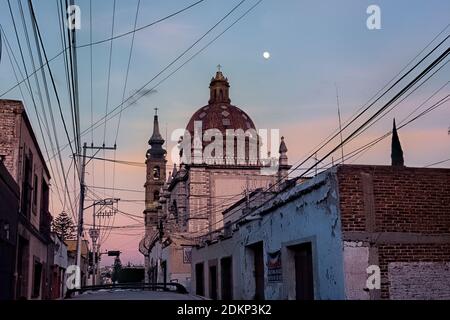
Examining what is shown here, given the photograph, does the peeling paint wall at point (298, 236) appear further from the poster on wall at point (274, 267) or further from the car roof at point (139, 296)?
the car roof at point (139, 296)

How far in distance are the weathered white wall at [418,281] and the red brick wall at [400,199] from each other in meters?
0.83

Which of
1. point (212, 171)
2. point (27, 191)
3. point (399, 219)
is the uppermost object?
point (212, 171)

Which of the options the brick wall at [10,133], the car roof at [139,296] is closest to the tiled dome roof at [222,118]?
the brick wall at [10,133]

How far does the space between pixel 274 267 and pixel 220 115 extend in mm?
42749

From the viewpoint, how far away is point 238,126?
58.9 m

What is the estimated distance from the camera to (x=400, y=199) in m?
13.0

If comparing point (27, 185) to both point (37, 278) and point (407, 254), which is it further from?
point (407, 254)

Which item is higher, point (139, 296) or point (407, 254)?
point (407, 254)

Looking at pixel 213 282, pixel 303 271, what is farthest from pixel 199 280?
pixel 303 271

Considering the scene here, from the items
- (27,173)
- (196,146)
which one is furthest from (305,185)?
(196,146)

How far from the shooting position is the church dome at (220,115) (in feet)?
193

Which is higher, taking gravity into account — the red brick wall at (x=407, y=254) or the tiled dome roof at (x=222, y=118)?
the tiled dome roof at (x=222, y=118)

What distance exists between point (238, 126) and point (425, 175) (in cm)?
4593
